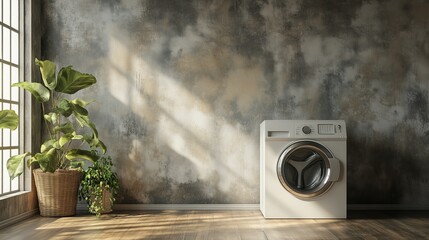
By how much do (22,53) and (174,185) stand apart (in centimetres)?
187

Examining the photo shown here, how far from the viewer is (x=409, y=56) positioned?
560 centimetres

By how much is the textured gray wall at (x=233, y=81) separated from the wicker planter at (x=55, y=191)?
24.5 inches

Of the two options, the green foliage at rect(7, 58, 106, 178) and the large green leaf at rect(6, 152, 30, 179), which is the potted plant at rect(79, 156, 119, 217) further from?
the large green leaf at rect(6, 152, 30, 179)

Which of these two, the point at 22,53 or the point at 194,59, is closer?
the point at 22,53

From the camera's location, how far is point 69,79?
16.3 feet

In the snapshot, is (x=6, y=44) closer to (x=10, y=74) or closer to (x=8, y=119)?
(x=10, y=74)

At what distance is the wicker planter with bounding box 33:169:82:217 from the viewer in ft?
16.5

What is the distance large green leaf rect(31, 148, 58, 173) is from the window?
→ 29 centimetres

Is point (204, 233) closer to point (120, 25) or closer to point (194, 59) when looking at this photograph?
point (194, 59)

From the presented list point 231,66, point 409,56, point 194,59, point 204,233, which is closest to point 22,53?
point 194,59

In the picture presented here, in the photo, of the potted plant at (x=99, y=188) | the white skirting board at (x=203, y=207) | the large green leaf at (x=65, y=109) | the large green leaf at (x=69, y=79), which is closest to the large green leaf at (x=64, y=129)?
the large green leaf at (x=65, y=109)

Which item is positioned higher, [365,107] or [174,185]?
[365,107]

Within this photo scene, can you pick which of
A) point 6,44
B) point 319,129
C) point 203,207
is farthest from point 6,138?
point 319,129

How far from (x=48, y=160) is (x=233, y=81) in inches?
74.5
